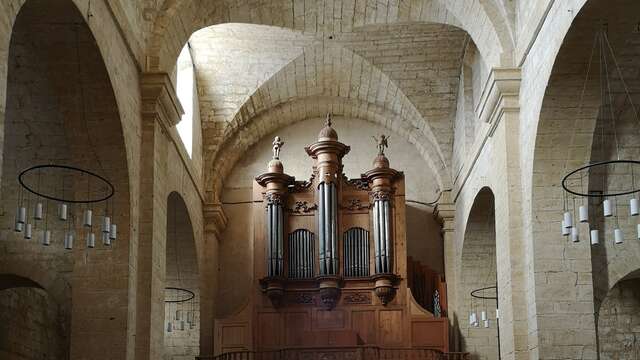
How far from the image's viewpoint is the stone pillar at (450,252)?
2509cm

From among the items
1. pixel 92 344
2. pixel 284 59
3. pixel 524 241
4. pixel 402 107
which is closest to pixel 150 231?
pixel 92 344

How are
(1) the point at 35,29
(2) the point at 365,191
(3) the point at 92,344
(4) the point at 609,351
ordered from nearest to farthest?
(1) the point at 35,29, (3) the point at 92,344, (4) the point at 609,351, (2) the point at 365,191

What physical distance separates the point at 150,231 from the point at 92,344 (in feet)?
7.94

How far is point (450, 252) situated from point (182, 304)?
23.1 ft

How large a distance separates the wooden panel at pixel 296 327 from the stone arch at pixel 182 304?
2.37 meters

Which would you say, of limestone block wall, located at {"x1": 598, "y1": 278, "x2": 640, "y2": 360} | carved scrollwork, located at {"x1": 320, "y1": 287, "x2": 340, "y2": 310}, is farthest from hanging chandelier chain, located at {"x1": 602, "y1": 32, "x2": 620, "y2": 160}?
carved scrollwork, located at {"x1": 320, "y1": 287, "x2": 340, "y2": 310}

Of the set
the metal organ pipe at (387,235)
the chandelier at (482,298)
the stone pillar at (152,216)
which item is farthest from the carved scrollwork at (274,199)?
the stone pillar at (152,216)

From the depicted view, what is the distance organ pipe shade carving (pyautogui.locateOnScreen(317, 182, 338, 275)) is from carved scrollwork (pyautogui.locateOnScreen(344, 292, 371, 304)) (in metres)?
0.76

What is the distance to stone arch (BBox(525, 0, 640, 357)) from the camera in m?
15.9

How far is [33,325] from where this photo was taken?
18.4 metres

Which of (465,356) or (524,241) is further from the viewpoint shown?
(465,356)

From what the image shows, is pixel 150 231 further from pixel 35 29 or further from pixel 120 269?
pixel 35 29

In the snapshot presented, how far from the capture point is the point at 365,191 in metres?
25.4

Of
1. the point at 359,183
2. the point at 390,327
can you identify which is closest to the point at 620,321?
the point at 390,327
